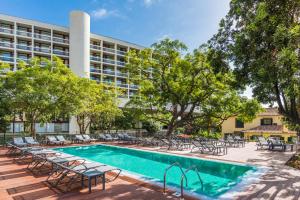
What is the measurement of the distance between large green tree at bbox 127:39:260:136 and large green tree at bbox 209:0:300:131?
9197mm

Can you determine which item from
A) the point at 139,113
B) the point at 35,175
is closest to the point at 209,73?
the point at 139,113

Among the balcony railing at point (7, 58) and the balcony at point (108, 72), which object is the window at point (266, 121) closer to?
the balcony at point (108, 72)

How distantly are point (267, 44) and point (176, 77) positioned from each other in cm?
1223

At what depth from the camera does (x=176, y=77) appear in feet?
68.1

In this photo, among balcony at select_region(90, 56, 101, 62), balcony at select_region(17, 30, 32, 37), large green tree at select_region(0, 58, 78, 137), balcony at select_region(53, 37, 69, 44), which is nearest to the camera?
large green tree at select_region(0, 58, 78, 137)

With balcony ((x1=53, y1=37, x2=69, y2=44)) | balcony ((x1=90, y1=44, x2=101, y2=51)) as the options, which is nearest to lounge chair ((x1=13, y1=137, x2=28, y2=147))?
balcony ((x1=53, y1=37, x2=69, y2=44))

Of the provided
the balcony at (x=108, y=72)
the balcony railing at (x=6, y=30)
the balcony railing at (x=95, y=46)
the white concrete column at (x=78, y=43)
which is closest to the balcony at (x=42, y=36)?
the balcony railing at (x=6, y=30)

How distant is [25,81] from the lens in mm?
16734

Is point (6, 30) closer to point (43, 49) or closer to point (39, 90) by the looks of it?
point (43, 49)

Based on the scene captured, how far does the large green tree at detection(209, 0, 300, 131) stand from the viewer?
26.5 feet

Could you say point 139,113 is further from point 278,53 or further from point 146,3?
point 278,53

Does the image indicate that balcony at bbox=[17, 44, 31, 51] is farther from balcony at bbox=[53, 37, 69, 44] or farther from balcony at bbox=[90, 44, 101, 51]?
balcony at bbox=[90, 44, 101, 51]

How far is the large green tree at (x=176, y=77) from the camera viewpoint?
20.0 metres

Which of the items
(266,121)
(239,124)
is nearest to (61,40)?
(239,124)
